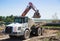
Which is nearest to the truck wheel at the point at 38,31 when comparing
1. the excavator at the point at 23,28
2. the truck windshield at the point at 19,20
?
the excavator at the point at 23,28

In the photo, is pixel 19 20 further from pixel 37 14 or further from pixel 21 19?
pixel 37 14

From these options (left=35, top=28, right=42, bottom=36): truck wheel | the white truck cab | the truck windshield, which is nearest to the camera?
the white truck cab

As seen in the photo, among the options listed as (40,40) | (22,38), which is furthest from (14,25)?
(40,40)

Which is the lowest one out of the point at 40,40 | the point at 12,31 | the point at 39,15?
the point at 40,40

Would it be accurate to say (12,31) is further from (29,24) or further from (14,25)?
(29,24)

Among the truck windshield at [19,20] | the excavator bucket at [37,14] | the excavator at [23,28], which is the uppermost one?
the excavator bucket at [37,14]

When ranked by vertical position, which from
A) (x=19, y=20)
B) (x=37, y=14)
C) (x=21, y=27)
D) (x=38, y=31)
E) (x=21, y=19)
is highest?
(x=37, y=14)

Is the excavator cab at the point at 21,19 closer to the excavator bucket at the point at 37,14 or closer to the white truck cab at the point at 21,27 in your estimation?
the white truck cab at the point at 21,27

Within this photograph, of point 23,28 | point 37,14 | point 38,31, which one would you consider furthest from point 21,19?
point 37,14

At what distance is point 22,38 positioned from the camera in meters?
19.9

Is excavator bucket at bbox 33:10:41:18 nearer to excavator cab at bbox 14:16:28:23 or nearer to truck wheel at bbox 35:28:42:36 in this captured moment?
truck wheel at bbox 35:28:42:36

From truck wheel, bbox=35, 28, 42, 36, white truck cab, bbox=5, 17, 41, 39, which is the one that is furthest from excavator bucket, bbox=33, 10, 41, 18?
white truck cab, bbox=5, 17, 41, 39

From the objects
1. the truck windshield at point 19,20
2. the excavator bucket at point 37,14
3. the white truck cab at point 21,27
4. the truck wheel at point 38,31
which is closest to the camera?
the white truck cab at point 21,27

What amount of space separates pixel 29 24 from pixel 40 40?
8.65 feet
